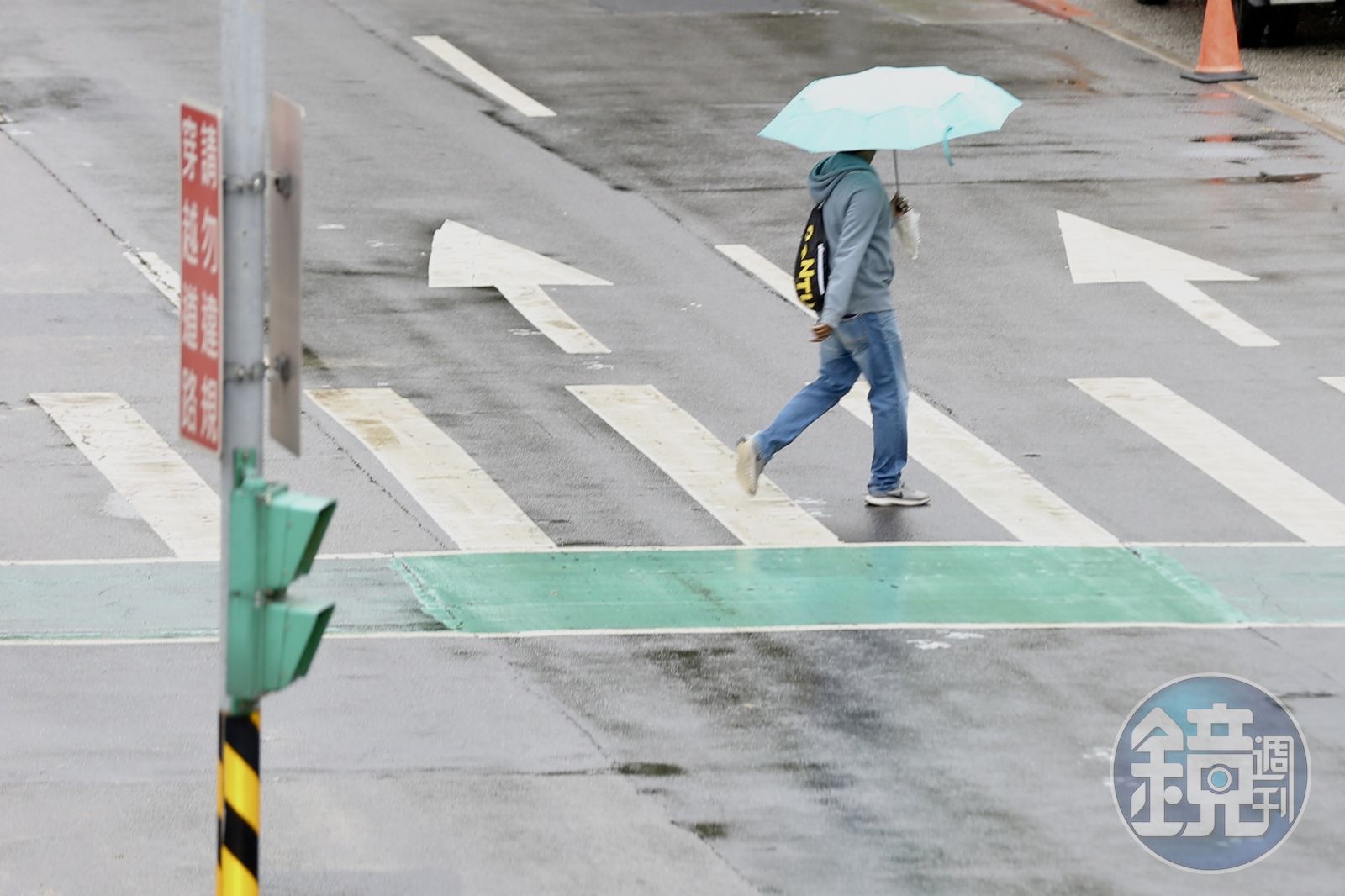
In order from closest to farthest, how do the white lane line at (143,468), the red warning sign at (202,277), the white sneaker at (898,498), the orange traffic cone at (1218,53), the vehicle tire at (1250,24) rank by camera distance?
the red warning sign at (202,277) → the white lane line at (143,468) → the white sneaker at (898,498) → the orange traffic cone at (1218,53) → the vehicle tire at (1250,24)

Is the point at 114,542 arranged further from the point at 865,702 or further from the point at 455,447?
the point at 865,702

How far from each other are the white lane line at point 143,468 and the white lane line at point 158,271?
2.07 meters

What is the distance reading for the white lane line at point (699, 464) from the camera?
12.0 m

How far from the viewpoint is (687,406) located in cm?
1390

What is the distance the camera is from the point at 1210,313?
52.3ft

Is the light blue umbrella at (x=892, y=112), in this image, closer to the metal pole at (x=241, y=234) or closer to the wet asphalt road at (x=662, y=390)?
the wet asphalt road at (x=662, y=390)

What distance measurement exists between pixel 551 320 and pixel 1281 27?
1224 cm

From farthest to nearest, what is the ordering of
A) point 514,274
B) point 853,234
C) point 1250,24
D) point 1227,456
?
1. point 1250,24
2. point 514,274
3. point 1227,456
4. point 853,234

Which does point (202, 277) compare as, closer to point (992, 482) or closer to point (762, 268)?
point (992, 482)

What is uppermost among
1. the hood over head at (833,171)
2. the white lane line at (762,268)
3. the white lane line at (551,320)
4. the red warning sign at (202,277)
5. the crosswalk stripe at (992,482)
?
the red warning sign at (202,277)

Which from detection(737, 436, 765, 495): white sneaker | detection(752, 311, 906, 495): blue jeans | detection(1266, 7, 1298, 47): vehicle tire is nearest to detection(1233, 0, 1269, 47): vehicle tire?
detection(1266, 7, 1298, 47): vehicle tire

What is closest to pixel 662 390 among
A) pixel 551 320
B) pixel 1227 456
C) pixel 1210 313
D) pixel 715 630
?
pixel 551 320

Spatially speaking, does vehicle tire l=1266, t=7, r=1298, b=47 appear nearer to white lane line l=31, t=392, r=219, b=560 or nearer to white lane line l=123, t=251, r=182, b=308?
white lane line l=123, t=251, r=182, b=308

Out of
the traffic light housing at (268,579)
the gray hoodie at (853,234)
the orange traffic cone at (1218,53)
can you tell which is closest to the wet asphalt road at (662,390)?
the orange traffic cone at (1218,53)
